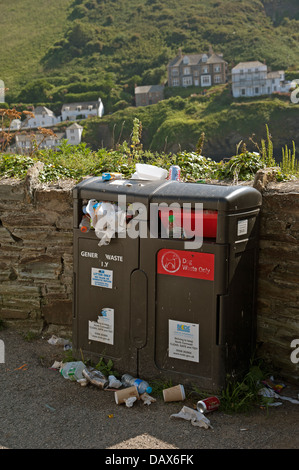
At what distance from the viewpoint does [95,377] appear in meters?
3.73

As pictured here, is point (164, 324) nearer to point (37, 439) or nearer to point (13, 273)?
point (37, 439)

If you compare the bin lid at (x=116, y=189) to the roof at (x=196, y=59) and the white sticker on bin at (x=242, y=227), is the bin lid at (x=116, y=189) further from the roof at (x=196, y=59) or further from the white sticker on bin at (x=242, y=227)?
the roof at (x=196, y=59)

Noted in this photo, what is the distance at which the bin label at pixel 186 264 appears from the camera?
330 cm

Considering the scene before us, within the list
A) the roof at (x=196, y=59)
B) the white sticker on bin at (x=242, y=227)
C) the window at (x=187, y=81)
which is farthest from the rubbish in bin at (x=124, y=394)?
the roof at (x=196, y=59)

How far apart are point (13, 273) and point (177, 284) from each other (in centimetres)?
202

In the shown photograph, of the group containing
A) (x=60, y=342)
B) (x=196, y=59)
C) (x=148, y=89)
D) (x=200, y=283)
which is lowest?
(x=60, y=342)

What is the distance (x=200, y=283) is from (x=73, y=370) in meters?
1.19

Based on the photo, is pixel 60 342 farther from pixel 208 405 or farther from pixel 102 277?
pixel 208 405

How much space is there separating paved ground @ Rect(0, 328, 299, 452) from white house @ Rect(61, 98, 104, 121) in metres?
57.6

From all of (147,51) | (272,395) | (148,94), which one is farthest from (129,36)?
(272,395)

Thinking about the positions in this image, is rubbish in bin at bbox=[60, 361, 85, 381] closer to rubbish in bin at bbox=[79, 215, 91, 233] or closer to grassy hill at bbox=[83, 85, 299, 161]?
rubbish in bin at bbox=[79, 215, 91, 233]

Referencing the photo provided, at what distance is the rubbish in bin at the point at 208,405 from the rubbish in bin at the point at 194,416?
4 cm

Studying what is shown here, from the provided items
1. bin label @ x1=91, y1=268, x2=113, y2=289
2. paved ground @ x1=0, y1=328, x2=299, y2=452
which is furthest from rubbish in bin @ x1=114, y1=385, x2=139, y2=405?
bin label @ x1=91, y1=268, x2=113, y2=289

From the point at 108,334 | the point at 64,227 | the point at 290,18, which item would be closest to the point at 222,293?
the point at 108,334
